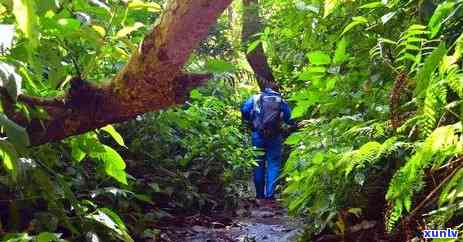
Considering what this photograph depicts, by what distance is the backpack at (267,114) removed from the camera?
6.55 meters

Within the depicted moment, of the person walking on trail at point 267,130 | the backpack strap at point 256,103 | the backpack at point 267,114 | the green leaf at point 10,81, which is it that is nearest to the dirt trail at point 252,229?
the person walking on trail at point 267,130

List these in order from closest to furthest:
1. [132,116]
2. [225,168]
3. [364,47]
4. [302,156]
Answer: [132,116]
[364,47]
[302,156]
[225,168]

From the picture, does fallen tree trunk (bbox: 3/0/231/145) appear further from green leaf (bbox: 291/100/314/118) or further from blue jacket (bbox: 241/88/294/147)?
blue jacket (bbox: 241/88/294/147)

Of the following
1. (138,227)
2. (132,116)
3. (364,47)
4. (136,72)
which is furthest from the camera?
(138,227)

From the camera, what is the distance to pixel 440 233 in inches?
64.6

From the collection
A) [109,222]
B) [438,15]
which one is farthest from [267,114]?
[438,15]

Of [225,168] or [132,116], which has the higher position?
[132,116]

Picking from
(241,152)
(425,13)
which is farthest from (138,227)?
(425,13)

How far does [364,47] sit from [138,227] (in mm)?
2359

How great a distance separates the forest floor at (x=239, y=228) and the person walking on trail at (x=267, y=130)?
35.7 inches

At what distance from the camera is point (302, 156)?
3348mm

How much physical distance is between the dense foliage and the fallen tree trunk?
12 centimetres

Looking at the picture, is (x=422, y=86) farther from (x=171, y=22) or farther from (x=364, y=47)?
(x=364, y=47)

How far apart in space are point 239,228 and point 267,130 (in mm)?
1965
